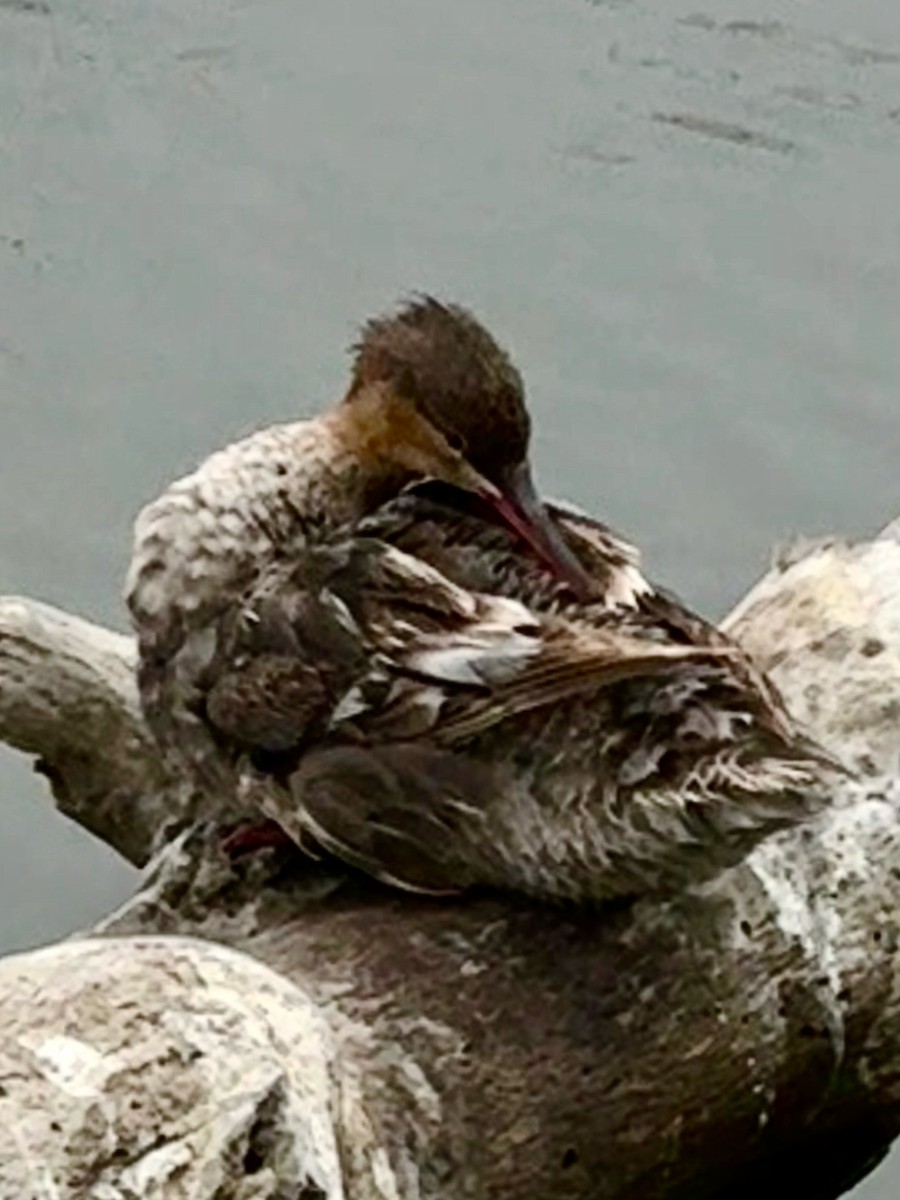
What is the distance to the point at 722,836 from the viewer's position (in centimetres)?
486

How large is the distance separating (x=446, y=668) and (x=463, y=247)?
322 centimetres

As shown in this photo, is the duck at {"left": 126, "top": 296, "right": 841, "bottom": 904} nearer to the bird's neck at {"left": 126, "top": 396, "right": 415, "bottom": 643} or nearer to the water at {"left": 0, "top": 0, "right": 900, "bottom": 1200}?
the bird's neck at {"left": 126, "top": 396, "right": 415, "bottom": 643}

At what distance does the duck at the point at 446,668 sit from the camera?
4.87 m

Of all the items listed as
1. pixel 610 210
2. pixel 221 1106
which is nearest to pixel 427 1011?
pixel 221 1106

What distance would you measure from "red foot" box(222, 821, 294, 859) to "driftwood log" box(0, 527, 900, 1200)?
0.02 m

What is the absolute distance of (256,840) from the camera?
17.1 ft

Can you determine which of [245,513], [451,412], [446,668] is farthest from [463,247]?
[446,668]

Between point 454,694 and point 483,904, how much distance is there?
288 mm

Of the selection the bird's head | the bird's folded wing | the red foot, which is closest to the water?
→ the red foot

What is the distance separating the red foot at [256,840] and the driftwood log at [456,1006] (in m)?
0.02

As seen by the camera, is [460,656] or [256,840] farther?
[256,840]

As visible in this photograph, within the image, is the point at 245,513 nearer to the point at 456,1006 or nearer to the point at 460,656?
the point at 460,656

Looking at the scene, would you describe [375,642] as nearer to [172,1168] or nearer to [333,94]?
[172,1168]

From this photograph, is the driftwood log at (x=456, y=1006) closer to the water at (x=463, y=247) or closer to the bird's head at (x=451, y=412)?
the bird's head at (x=451, y=412)
